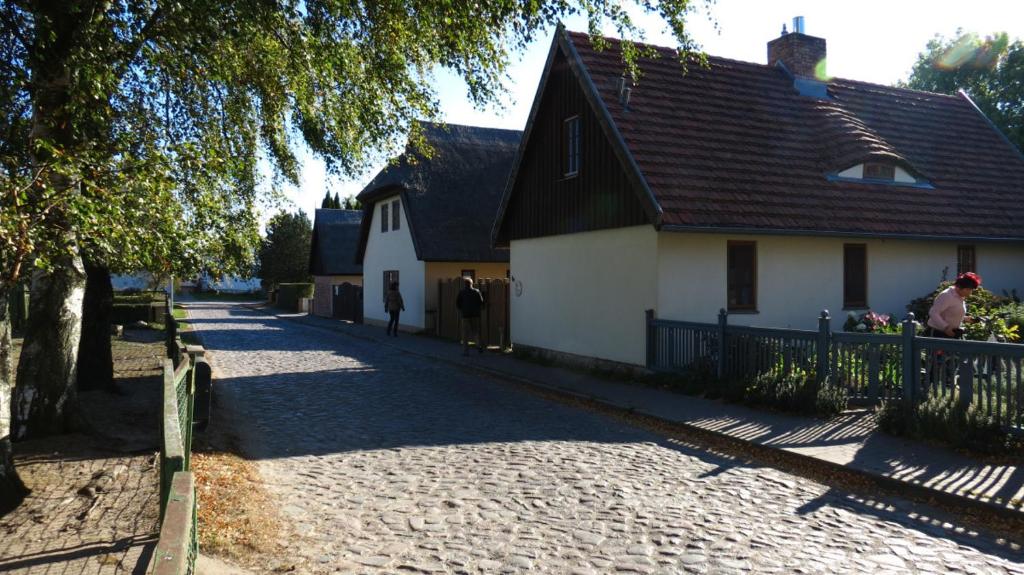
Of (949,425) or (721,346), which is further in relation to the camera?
(721,346)

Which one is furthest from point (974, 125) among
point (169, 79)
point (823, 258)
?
point (169, 79)

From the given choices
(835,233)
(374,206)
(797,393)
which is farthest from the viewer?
(374,206)

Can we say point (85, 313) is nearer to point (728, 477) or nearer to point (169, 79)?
point (169, 79)

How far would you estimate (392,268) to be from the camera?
29.5m

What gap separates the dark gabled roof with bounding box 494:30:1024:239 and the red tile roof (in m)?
0.03

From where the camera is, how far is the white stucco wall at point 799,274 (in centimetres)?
1397

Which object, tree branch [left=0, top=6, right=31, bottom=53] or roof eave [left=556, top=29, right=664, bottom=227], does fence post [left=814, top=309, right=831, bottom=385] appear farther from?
tree branch [left=0, top=6, right=31, bottom=53]

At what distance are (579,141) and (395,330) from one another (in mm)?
12074

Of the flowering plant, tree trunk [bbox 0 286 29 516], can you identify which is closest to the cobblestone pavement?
tree trunk [bbox 0 286 29 516]

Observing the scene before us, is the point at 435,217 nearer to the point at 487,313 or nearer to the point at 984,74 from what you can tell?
the point at 487,313

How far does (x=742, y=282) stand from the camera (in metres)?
14.6

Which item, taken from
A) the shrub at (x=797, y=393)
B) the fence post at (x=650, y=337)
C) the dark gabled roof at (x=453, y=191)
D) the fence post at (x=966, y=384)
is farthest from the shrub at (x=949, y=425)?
the dark gabled roof at (x=453, y=191)

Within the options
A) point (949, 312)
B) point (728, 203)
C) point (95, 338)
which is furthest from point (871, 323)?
point (95, 338)

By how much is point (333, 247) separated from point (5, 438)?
3809cm
